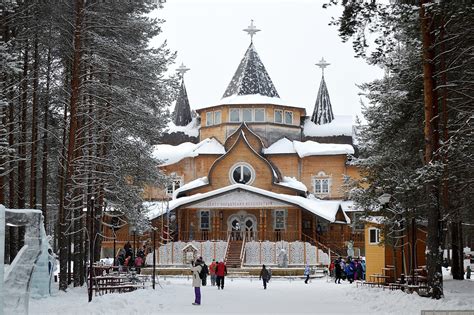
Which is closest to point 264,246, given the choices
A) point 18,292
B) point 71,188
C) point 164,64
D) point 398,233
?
point 398,233

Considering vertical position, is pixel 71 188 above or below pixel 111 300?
above

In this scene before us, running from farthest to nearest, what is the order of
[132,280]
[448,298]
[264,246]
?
[264,246] → [132,280] → [448,298]

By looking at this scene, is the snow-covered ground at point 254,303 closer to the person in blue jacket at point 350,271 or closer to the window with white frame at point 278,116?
the person in blue jacket at point 350,271

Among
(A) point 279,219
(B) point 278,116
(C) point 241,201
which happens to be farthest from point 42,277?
(B) point 278,116

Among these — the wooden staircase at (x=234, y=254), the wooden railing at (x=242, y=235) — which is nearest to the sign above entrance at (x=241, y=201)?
the wooden railing at (x=242, y=235)

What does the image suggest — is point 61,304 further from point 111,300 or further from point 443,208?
point 443,208

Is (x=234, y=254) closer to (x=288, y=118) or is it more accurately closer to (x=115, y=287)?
(x=288, y=118)

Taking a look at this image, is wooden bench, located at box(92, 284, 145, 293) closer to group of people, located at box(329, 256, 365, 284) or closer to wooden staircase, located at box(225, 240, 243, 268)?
group of people, located at box(329, 256, 365, 284)

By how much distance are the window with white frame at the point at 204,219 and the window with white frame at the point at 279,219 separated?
170 inches

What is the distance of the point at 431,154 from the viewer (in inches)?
600

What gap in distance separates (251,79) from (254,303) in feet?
115

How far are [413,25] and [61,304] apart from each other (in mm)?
10168

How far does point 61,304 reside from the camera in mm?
15125

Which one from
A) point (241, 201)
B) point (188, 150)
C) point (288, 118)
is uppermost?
point (288, 118)
